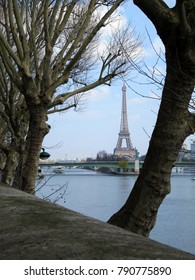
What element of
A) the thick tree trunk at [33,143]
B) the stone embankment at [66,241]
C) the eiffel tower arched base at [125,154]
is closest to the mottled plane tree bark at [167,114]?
the stone embankment at [66,241]

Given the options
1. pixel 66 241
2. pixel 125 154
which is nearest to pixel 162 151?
pixel 66 241

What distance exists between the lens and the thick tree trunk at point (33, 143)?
23.8ft

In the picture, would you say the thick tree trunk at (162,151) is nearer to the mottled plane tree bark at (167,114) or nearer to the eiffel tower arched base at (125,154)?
the mottled plane tree bark at (167,114)

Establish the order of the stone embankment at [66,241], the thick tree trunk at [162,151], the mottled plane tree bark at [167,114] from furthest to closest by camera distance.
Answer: the thick tree trunk at [162,151] → the mottled plane tree bark at [167,114] → the stone embankment at [66,241]

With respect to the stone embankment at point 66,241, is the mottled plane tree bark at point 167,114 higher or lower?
higher

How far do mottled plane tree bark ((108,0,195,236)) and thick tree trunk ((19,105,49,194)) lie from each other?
9.52 ft

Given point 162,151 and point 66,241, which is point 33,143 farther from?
point 66,241

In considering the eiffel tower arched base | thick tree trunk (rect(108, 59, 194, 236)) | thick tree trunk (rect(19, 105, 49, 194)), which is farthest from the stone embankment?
the eiffel tower arched base

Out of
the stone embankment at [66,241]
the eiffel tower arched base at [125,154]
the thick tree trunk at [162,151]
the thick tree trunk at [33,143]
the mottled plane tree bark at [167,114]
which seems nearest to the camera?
the stone embankment at [66,241]

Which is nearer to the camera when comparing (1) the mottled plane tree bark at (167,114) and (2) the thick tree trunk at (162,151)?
(1) the mottled plane tree bark at (167,114)

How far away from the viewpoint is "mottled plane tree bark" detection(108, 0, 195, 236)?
400cm

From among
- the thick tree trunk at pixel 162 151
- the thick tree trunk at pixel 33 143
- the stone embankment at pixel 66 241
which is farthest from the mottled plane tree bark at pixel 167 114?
the thick tree trunk at pixel 33 143

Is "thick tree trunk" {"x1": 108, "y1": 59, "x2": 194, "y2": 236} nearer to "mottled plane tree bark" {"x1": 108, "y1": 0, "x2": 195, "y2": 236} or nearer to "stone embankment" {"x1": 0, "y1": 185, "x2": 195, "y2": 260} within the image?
"mottled plane tree bark" {"x1": 108, "y1": 0, "x2": 195, "y2": 236}
